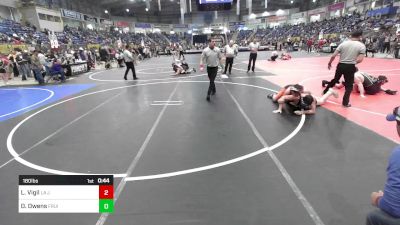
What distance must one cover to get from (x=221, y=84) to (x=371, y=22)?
3298cm

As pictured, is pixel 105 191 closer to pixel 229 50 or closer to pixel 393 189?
pixel 393 189

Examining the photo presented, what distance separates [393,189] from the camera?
1.82 m

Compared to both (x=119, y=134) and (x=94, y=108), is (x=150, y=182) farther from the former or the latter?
(x=94, y=108)

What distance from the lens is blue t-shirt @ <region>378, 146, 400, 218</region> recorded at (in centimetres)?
179

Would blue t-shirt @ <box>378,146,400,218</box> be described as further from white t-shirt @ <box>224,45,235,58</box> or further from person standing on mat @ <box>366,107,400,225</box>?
white t-shirt @ <box>224,45,235,58</box>

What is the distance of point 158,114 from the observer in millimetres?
7176

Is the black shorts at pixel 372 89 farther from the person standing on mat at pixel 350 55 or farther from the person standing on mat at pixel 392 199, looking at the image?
the person standing on mat at pixel 392 199

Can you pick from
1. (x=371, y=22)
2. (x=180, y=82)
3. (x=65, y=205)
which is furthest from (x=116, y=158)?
(x=371, y=22)
